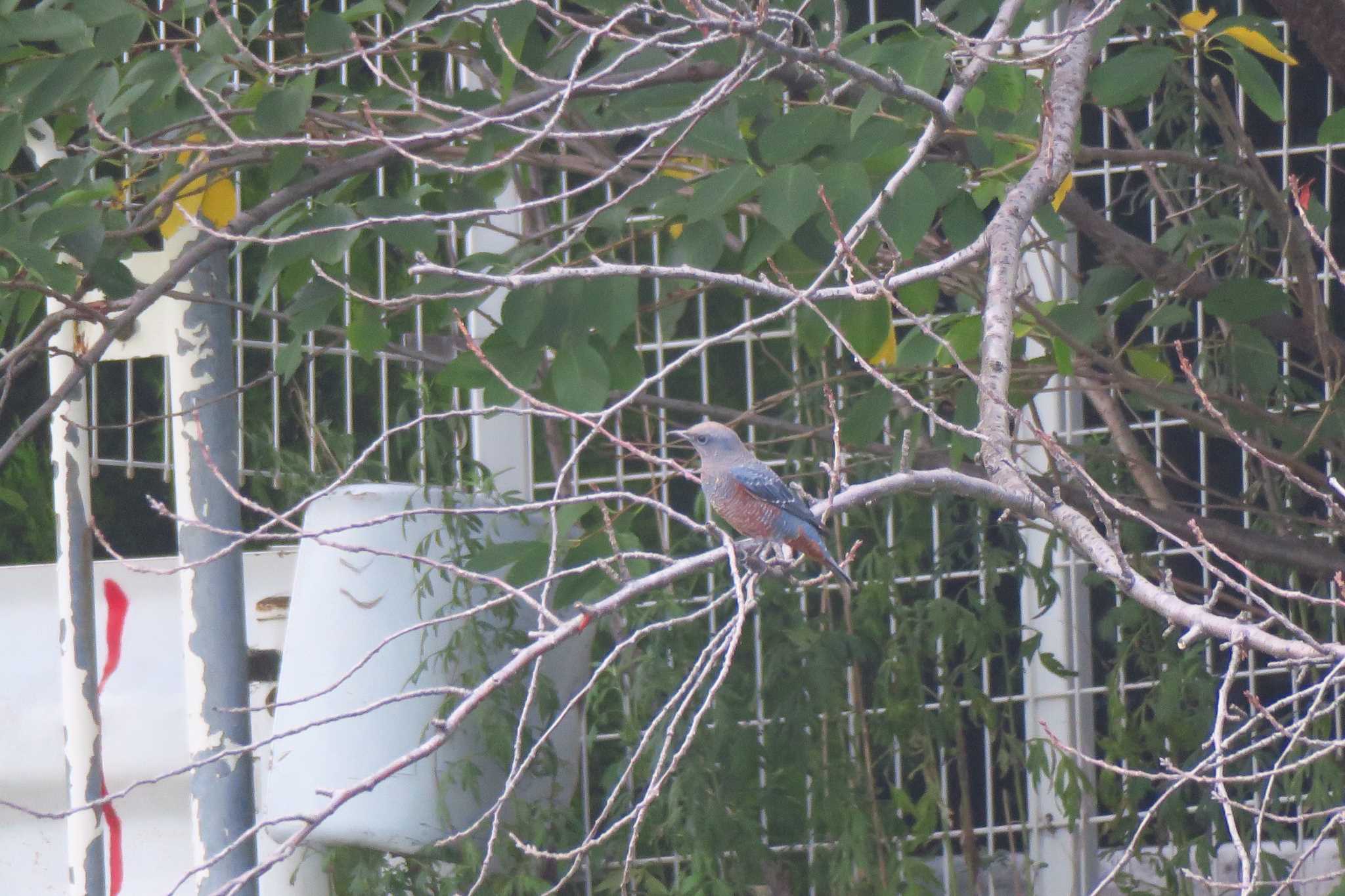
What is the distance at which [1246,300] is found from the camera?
3.56 metres

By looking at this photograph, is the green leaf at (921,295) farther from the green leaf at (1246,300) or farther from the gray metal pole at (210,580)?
the gray metal pole at (210,580)

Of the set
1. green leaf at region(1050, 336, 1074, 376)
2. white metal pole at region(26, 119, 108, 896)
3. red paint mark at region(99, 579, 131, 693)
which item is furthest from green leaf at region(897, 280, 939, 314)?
red paint mark at region(99, 579, 131, 693)

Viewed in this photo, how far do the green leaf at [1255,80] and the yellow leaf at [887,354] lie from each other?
0.84 metres

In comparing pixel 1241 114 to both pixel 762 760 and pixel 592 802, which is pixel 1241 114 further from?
pixel 592 802

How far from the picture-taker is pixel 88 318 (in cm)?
381

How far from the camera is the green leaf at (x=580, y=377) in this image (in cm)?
325

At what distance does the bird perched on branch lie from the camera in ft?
12.1

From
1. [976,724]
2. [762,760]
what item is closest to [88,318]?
[762,760]

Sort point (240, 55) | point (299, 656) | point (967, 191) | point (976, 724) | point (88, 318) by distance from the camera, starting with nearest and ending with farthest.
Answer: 1. point (967, 191)
2. point (240, 55)
3. point (88, 318)
4. point (299, 656)
5. point (976, 724)

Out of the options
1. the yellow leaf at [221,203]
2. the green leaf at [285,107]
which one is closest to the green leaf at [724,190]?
the green leaf at [285,107]

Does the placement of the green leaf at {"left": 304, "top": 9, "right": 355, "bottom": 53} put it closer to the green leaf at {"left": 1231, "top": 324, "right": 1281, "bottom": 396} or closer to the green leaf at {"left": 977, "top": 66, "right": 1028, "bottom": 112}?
the green leaf at {"left": 977, "top": 66, "right": 1028, "bottom": 112}

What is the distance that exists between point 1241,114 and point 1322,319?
1.38 metres

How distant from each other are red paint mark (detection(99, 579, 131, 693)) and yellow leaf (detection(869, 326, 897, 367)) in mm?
2250

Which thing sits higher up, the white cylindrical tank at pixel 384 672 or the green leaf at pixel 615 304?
the green leaf at pixel 615 304
